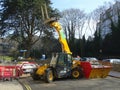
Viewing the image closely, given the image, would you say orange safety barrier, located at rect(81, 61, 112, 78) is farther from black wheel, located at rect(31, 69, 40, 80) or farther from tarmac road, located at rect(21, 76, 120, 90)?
black wheel, located at rect(31, 69, 40, 80)

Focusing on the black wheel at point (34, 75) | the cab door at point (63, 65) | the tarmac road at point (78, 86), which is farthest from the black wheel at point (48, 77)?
the black wheel at point (34, 75)

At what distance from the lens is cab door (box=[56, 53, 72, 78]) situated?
30516 millimetres

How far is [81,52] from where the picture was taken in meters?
96.2

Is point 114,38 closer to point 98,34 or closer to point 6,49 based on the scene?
point 98,34

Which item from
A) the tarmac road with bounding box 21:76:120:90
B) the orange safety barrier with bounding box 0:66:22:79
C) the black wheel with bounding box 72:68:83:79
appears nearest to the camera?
the tarmac road with bounding box 21:76:120:90

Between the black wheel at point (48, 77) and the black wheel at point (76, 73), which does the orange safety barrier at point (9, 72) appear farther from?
the black wheel at point (76, 73)

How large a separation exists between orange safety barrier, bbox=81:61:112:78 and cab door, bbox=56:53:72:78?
1453mm

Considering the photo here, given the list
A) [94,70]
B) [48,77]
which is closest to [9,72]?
[48,77]

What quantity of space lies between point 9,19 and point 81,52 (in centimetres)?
2657

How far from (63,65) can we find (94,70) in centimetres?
302

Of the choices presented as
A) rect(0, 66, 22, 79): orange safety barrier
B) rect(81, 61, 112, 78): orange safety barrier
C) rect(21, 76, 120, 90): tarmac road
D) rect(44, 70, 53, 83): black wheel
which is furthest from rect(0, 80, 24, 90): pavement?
rect(81, 61, 112, 78): orange safety barrier

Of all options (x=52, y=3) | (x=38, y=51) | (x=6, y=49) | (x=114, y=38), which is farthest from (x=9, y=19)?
(x=6, y=49)

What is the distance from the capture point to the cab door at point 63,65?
A: 30516 mm

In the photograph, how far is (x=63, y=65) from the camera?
30.9 meters
